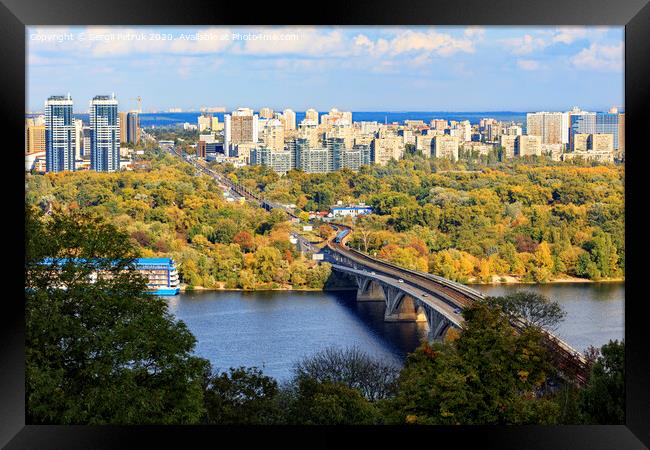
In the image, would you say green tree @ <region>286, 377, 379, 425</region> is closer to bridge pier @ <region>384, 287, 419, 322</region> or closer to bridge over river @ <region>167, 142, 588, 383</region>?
bridge over river @ <region>167, 142, 588, 383</region>

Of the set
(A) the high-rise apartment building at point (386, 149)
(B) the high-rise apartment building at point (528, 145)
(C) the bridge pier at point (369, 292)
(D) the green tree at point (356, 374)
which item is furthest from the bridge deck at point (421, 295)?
(B) the high-rise apartment building at point (528, 145)

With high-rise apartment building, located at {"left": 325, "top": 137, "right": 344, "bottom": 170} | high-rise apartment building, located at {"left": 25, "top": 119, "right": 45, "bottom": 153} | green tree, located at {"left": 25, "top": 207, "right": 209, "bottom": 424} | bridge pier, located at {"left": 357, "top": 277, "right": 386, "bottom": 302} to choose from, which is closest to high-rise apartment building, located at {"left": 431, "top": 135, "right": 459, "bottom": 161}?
high-rise apartment building, located at {"left": 325, "top": 137, "right": 344, "bottom": 170}

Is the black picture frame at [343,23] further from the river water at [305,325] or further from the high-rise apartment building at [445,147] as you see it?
the high-rise apartment building at [445,147]

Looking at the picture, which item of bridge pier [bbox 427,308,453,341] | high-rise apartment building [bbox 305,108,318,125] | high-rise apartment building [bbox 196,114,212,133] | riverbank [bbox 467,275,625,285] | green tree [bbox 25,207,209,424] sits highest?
high-rise apartment building [bbox 305,108,318,125]

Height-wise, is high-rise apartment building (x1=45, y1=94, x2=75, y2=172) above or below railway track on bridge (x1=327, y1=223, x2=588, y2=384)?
above

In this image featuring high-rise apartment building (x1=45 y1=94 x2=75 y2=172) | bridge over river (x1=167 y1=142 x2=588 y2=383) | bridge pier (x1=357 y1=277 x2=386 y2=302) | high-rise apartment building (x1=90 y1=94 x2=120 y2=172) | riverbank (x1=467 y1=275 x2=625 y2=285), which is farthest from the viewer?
high-rise apartment building (x1=90 y1=94 x2=120 y2=172)
